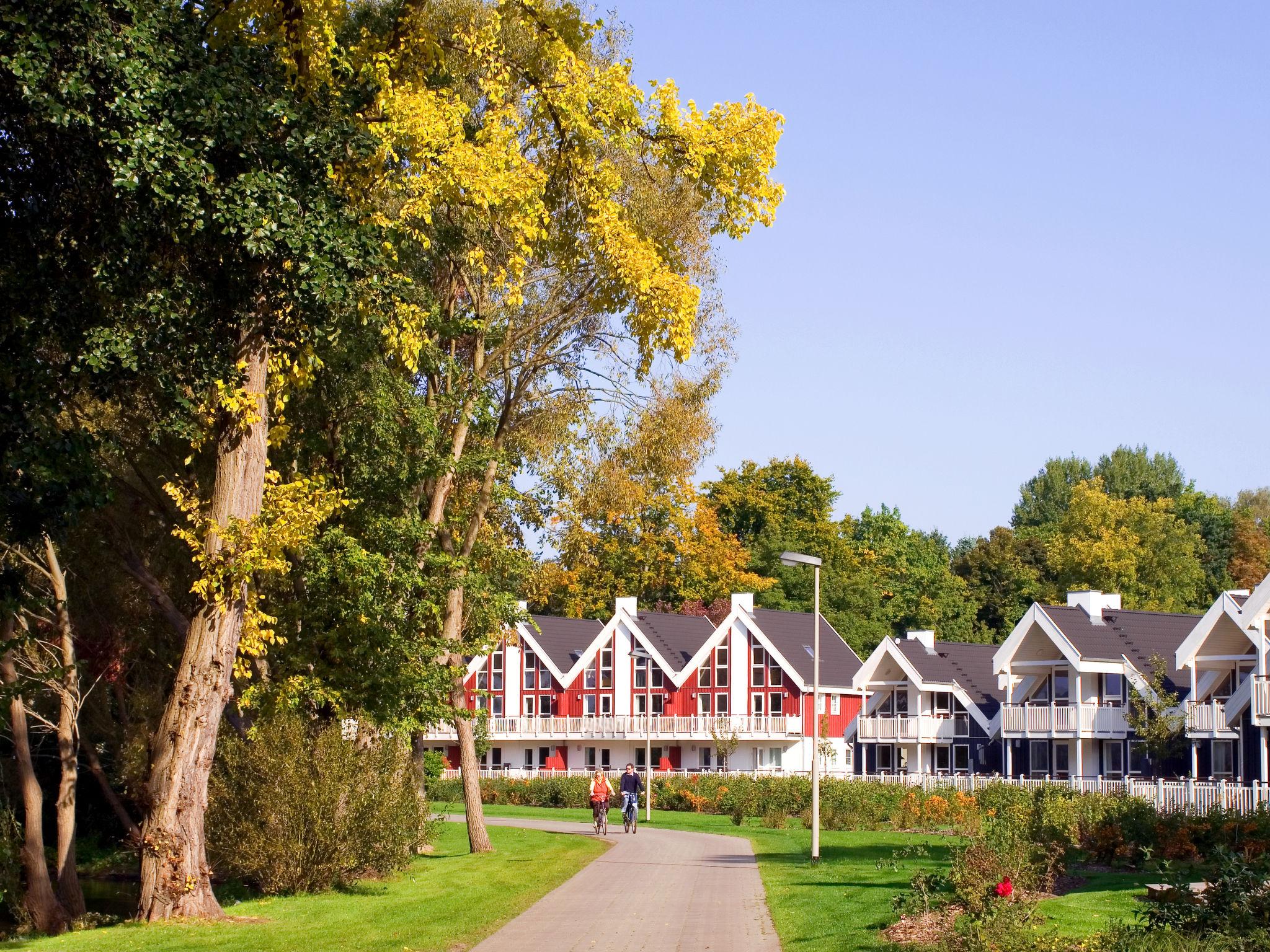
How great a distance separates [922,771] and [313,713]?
4090cm

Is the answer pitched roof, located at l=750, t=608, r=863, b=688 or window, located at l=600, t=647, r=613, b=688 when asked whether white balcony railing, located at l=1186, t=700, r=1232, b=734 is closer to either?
pitched roof, located at l=750, t=608, r=863, b=688

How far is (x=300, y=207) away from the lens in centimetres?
1387

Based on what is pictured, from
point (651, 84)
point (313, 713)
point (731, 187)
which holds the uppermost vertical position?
point (651, 84)

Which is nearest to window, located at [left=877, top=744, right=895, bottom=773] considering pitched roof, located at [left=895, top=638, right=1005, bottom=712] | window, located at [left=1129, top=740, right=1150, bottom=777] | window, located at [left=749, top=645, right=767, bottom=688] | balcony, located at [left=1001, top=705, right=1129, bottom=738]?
pitched roof, located at [left=895, top=638, right=1005, bottom=712]

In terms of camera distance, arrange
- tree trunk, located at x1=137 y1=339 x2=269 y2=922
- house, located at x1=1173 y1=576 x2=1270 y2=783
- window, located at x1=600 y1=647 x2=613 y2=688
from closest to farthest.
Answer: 1. tree trunk, located at x1=137 y1=339 x2=269 y2=922
2. house, located at x1=1173 y1=576 x2=1270 y2=783
3. window, located at x1=600 y1=647 x2=613 y2=688

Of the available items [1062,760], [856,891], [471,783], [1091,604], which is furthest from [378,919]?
[1091,604]

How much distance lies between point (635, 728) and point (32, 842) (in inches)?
1870

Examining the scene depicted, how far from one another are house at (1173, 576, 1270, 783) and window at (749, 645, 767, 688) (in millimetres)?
24155

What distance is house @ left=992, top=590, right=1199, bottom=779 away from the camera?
52.6 metres

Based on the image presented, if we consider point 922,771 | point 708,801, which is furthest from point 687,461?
point 922,771

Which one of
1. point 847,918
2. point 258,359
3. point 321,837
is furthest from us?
point 321,837

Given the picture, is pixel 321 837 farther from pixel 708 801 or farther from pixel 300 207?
pixel 708 801

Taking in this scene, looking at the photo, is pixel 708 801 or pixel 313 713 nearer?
pixel 313 713

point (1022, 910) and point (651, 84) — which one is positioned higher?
point (651, 84)
